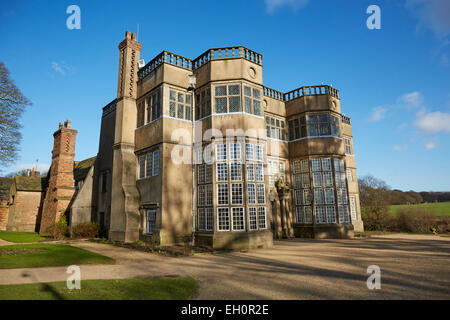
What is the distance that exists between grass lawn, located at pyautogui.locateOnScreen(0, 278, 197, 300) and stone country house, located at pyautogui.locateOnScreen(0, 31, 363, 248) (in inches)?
311


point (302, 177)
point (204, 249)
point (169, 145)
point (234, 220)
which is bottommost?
point (204, 249)

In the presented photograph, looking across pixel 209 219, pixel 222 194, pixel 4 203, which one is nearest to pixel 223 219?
pixel 209 219

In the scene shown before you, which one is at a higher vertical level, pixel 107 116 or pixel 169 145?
pixel 107 116

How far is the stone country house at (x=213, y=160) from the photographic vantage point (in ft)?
53.9

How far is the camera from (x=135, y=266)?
1058 cm

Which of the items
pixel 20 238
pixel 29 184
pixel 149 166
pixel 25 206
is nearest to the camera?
pixel 149 166

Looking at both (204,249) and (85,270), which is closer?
(85,270)

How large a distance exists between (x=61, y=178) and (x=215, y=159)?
1863 cm

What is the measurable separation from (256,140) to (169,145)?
18.9 feet

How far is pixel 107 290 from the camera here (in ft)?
22.2

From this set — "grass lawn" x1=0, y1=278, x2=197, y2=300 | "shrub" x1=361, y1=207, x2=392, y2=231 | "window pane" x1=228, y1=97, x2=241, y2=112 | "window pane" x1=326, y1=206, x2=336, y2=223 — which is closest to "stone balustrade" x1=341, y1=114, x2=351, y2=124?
"shrub" x1=361, y1=207, x2=392, y2=231

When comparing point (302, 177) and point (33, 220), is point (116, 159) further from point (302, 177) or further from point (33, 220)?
point (33, 220)

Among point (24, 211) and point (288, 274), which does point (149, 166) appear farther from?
point (24, 211)

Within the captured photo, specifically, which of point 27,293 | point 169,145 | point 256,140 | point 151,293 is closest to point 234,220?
point 256,140
